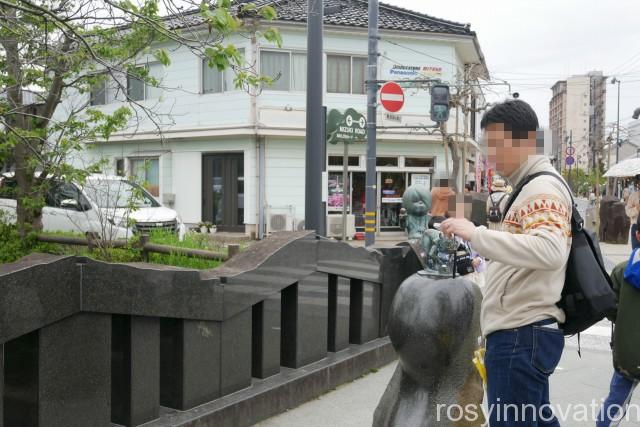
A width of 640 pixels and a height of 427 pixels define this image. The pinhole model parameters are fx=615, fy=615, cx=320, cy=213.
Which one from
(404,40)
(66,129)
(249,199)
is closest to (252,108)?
(249,199)

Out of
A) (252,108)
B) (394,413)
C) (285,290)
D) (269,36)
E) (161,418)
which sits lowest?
(161,418)

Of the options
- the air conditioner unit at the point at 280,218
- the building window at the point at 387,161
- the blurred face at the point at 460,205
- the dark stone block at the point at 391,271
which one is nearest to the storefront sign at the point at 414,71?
the building window at the point at 387,161

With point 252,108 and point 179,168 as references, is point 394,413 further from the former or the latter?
point 179,168

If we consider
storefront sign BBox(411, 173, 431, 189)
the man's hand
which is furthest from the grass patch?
storefront sign BBox(411, 173, 431, 189)

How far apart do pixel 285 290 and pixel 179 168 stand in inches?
672

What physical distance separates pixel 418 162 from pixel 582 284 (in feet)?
63.2

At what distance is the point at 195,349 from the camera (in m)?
3.92

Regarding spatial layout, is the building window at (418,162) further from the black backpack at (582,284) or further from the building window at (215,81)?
the black backpack at (582,284)

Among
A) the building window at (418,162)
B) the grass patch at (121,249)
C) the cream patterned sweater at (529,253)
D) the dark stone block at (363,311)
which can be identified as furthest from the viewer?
the building window at (418,162)

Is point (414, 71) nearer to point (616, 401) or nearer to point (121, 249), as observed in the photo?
point (121, 249)

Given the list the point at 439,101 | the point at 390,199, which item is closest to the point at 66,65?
the point at 439,101

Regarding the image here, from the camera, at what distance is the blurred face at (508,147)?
8.37ft

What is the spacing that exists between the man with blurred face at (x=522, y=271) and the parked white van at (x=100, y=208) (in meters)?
4.02

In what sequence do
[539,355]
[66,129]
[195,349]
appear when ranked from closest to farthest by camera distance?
[539,355]
[195,349]
[66,129]
